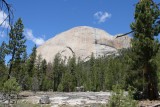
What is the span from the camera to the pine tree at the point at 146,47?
26.8 meters

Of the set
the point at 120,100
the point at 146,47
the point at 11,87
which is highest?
the point at 146,47

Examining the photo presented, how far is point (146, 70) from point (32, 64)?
6196 centimetres

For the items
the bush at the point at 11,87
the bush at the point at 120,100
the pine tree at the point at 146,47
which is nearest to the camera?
the bush at the point at 120,100

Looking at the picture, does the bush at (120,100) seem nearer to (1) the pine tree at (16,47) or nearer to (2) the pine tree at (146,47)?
(2) the pine tree at (146,47)

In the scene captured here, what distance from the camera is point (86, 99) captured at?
28.7m

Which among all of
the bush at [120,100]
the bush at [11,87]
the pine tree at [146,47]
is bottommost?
the bush at [120,100]

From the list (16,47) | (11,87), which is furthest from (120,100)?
(16,47)

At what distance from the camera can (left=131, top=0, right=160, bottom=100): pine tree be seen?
26.8 m

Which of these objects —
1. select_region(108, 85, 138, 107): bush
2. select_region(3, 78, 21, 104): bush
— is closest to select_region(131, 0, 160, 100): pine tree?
select_region(3, 78, 21, 104): bush

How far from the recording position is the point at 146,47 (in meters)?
27.3

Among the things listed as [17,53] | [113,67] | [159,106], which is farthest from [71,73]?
[159,106]

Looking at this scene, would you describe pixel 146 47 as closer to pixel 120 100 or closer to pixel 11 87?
pixel 11 87

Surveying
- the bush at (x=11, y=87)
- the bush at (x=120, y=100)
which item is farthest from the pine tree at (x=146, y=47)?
the bush at (x=120, y=100)

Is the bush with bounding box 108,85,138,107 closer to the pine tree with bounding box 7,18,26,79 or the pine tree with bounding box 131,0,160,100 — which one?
the pine tree with bounding box 131,0,160,100
